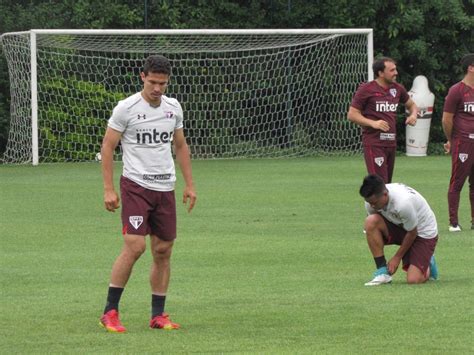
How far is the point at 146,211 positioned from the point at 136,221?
0.10m

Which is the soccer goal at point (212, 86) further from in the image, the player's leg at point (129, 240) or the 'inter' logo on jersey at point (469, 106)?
the player's leg at point (129, 240)

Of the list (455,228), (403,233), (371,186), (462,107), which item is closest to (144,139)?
(371,186)

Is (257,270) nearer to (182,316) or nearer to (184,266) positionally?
(184,266)

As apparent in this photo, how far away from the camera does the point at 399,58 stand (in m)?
31.6

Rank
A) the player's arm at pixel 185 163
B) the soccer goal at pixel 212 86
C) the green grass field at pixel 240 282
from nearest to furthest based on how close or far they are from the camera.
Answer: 1. the green grass field at pixel 240 282
2. the player's arm at pixel 185 163
3. the soccer goal at pixel 212 86

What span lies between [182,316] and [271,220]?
7.18 metres

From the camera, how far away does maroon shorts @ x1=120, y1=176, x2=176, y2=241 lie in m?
8.92

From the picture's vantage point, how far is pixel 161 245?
9070 mm

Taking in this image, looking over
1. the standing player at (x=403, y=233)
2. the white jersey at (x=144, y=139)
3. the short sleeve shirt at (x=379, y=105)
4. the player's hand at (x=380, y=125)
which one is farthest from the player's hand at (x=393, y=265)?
the short sleeve shirt at (x=379, y=105)

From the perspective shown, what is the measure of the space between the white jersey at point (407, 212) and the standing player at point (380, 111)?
11.2 feet

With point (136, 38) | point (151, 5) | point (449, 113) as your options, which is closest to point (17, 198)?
point (449, 113)

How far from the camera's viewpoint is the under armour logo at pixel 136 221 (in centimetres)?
890

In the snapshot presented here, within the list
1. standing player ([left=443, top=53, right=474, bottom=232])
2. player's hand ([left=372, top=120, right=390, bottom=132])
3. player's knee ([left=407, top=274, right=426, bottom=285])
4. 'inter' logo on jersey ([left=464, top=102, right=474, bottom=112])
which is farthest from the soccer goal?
player's knee ([left=407, top=274, right=426, bottom=285])

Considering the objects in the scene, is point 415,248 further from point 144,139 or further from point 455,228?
point 455,228
